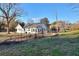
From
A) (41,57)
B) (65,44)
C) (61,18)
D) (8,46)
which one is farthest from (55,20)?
(8,46)

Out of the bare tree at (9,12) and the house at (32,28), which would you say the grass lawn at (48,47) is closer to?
the house at (32,28)

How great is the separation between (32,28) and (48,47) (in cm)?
21

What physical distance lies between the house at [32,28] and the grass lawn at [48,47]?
8 cm

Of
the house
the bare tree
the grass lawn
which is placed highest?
the bare tree

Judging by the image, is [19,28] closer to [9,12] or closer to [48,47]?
[9,12]

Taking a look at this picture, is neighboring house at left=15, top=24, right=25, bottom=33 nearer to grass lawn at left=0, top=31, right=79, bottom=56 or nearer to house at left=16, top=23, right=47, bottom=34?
house at left=16, top=23, right=47, bottom=34

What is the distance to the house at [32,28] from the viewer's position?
1.82 meters

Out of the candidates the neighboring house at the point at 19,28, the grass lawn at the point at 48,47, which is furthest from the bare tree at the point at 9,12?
the grass lawn at the point at 48,47

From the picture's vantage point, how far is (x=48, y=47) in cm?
180

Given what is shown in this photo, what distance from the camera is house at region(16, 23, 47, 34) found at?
5.98ft

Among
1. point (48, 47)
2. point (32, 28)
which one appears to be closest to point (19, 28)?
point (32, 28)

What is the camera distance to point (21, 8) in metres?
1.82

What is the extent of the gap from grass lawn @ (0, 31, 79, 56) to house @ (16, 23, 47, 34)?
76 millimetres

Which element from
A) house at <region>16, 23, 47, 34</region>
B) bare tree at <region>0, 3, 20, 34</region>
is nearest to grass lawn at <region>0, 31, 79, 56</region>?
house at <region>16, 23, 47, 34</region>
